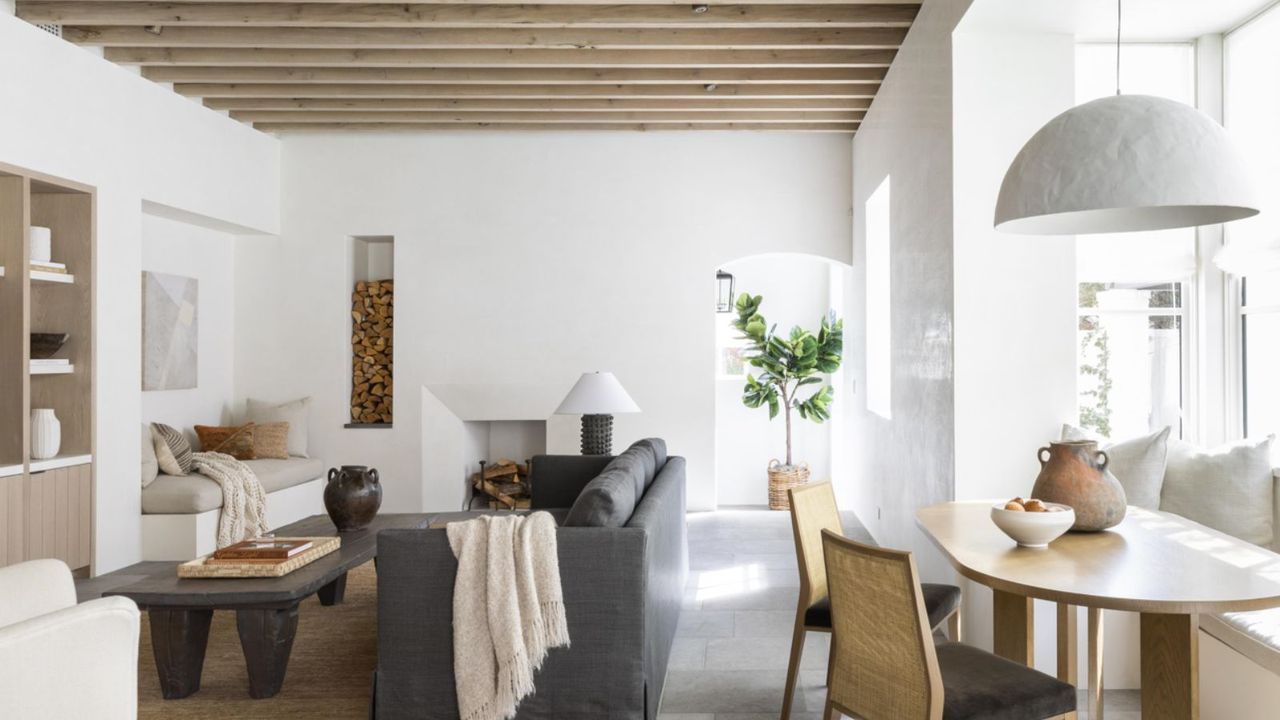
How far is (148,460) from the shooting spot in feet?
18.0

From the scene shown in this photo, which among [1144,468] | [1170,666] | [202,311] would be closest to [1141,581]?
[1170,666]

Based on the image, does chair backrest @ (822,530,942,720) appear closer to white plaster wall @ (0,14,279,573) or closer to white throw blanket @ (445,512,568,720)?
white throw blanket @ (445,512,568,720)

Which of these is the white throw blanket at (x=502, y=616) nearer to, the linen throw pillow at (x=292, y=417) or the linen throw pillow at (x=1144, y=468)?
the linen throw pillow at (x=1144, y=468)

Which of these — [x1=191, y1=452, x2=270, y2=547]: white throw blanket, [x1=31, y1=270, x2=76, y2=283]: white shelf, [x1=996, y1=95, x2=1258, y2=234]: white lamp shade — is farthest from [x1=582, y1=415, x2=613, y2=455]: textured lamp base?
[x1=996, y1=95, x2=1258, y2=234]: white lamp shade

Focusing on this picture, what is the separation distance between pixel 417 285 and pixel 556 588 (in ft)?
15.2

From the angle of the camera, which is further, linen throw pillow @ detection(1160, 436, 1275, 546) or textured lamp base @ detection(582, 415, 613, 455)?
textured lamp base @ detection(582, 415, 613, 455)

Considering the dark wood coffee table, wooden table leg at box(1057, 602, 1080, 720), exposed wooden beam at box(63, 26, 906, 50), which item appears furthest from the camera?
exposed wooden beam at box(63, 26, 906, 50)

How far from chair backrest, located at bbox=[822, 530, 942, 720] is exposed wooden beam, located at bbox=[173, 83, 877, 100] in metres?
4.26

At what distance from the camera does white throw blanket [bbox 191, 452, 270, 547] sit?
18.3 ft

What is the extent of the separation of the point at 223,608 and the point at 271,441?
3.61 metres

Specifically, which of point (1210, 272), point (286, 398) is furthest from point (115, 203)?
point (1210, 272)

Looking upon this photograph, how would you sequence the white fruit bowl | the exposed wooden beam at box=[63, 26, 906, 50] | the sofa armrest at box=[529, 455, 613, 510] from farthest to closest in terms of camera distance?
the sofa armrest at box=[529, 455, 613, 510]
the exposed wooden beam at box=[63, 26, 906, 50]
the white fruit bowl

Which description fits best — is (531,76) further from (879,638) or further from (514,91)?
(879,638)

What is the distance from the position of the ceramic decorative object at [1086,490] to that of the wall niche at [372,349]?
553cm
